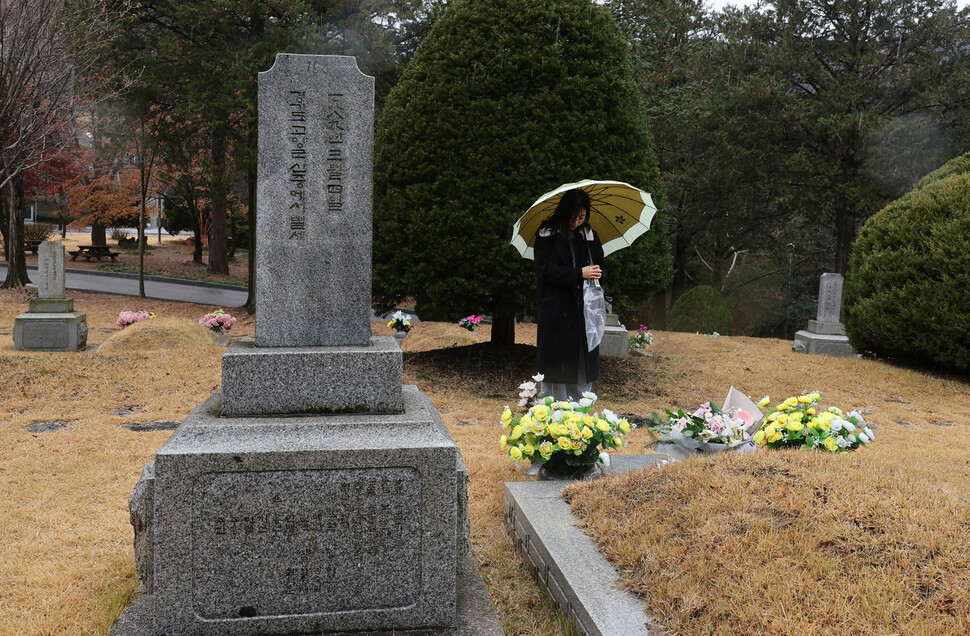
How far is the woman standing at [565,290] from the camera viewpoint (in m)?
5.27

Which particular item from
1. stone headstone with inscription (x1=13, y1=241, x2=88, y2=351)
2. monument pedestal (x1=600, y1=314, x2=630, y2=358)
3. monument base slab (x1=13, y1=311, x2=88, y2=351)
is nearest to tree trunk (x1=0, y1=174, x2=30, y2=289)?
stone headstone with inscription (x1=13, y1=241, x2=88, y2=351)

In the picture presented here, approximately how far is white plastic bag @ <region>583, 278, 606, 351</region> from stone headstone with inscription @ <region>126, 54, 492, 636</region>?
2531 millimetres

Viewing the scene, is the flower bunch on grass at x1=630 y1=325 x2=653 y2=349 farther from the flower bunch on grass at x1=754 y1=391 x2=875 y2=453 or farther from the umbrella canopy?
the flower bunch on grass at x1=754 y1=391 x2=875 y2=453

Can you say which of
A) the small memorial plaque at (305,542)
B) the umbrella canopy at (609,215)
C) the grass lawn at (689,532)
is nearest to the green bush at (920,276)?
the grass lawn at (689,532)

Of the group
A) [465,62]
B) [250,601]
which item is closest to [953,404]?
[465,62]

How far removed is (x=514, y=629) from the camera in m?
2.88

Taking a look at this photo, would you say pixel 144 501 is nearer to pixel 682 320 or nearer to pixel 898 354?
pixel 898 354

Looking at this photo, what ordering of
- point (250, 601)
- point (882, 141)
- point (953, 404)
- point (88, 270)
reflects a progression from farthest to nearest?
point (88, 270) → point (882, 141) → point (953, 404) → point (250, 601)

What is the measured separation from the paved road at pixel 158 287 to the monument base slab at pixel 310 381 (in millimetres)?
18121

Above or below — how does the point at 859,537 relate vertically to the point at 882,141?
below

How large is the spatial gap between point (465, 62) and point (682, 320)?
1147 cm

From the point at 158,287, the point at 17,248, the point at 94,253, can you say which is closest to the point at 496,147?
the point at 17,248

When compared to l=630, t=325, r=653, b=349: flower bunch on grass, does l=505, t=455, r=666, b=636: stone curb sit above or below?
above

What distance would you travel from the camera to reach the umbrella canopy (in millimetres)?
5586
